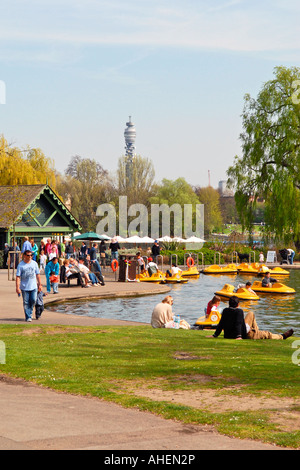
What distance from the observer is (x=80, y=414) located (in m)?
8.85

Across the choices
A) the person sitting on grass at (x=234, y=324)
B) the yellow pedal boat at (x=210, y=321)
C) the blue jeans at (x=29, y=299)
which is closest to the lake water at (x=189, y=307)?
the yellow pedal boat at (x=210, y=321)

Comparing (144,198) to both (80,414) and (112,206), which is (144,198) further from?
(80,414)

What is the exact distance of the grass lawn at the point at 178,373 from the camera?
8.74m

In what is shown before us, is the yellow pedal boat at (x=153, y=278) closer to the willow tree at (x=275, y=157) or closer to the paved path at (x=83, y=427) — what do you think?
the willow tree at (x=275, y=157)

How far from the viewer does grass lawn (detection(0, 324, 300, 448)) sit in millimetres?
8742

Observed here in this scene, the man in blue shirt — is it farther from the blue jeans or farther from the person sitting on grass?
the person sitting on grass

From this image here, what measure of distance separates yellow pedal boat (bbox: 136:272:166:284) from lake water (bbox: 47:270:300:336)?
270 centimetres

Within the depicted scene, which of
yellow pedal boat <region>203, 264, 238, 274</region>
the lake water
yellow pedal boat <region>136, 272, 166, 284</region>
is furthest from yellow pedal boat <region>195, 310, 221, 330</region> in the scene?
yellow pedal boat <region>203, 264, 238, 274</region>

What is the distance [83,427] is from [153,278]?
3222cm

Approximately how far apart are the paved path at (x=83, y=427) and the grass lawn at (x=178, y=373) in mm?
313
